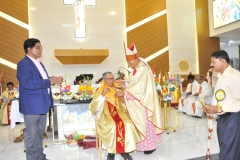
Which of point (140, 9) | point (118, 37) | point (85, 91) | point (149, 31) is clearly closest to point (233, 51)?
point (149, 31)

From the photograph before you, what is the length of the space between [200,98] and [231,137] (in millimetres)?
4604

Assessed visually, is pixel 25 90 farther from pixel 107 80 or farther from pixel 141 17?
pixel 141 17

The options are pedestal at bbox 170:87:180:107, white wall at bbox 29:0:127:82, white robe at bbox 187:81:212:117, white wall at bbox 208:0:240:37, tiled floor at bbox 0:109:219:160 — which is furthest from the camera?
pedestal at bbox 170:87:180:107

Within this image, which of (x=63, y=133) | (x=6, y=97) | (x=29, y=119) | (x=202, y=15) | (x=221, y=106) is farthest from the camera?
(x=202, y=15)

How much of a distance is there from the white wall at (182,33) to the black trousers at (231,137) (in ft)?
24.0

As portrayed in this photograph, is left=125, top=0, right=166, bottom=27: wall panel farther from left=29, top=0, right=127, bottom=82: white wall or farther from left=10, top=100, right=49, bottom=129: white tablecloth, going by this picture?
left=10, top=100, right=49, bottom=129: white tablecloth

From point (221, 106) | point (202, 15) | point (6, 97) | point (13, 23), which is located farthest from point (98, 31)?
point (221, 106)

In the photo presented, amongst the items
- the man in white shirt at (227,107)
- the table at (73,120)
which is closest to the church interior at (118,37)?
the table at (73,120)

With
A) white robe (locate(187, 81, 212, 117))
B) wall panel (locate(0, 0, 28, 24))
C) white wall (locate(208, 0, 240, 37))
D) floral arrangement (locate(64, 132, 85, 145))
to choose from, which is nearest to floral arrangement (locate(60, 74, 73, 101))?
floral arrangement (locate(64, 132, 85, 145))

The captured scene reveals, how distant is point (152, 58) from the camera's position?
9.01 meters

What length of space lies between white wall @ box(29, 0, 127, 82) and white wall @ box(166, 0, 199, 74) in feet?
7.67

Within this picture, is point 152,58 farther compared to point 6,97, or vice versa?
point 152,58

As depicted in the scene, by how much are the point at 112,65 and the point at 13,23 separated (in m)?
4.14

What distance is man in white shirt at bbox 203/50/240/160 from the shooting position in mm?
1947
